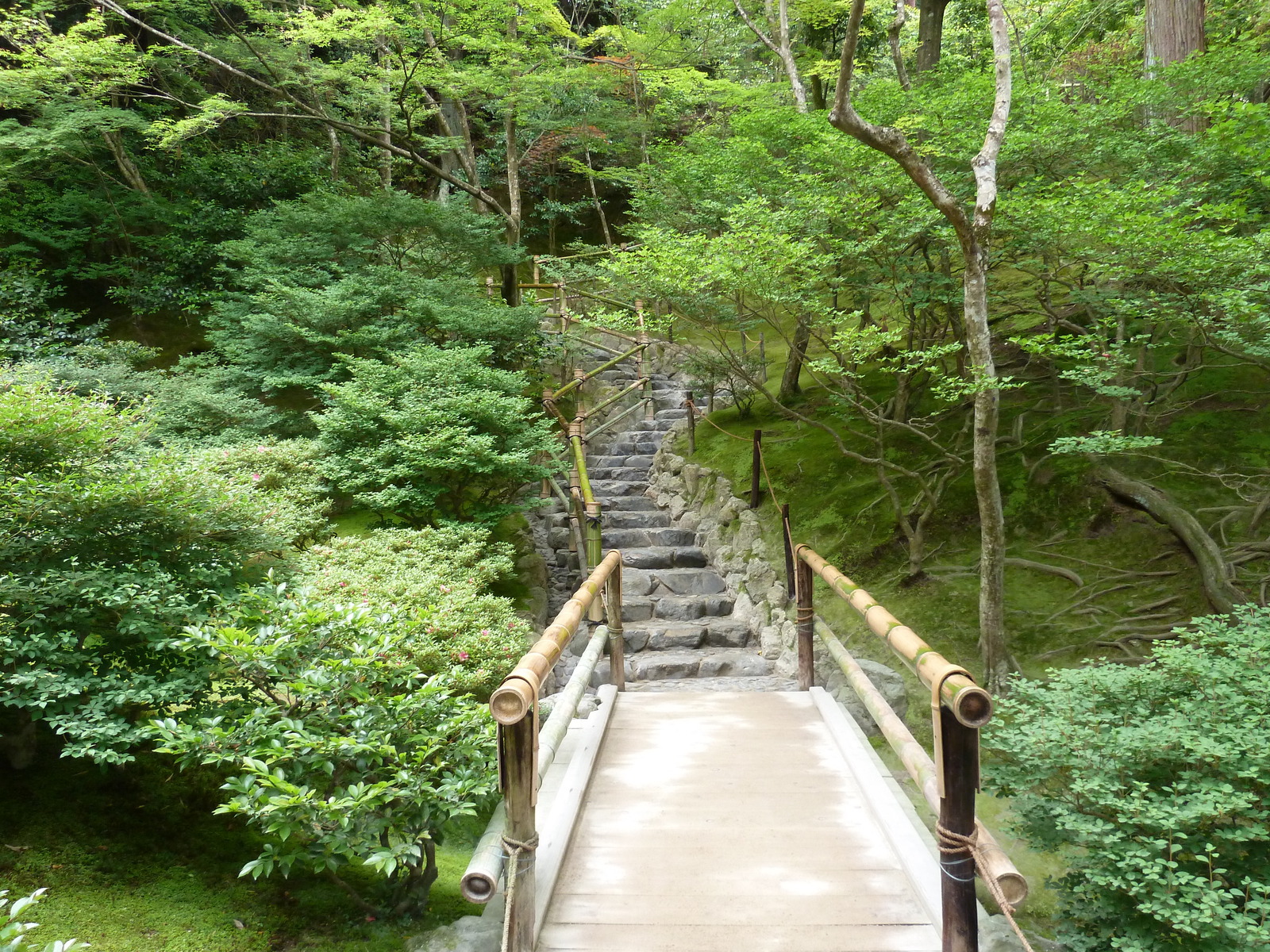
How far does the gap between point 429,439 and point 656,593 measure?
3.16m

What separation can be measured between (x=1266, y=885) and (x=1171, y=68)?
18.1 ft

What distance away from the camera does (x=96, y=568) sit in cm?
274

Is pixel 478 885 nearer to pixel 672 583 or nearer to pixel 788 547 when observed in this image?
pixel 788 547

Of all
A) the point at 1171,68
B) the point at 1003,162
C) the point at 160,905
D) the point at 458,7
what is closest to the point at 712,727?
the point at 160,905

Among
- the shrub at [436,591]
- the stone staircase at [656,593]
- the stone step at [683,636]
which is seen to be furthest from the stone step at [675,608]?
the shrub at [436,591]

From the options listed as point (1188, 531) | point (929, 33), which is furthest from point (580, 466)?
point (929, 33)

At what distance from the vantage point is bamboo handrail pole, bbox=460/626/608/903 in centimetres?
200

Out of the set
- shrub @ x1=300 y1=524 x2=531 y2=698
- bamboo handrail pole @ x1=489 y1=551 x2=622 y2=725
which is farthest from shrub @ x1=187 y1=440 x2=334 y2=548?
bamboo handrail pole @ x1=489 y1=551 x2=622 y2=725

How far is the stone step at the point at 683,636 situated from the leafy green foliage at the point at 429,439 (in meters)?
1.79

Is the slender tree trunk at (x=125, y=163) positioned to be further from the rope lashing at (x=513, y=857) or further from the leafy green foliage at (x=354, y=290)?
the rope lashing at (x=513, y=857)

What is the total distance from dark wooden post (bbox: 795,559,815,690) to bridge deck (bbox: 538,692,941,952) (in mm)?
899

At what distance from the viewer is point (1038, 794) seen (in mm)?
2773

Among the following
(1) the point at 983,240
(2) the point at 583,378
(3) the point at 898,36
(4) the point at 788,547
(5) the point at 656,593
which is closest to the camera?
(1) the point at 983,240

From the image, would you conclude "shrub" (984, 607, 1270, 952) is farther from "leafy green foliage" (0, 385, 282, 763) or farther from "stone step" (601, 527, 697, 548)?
"stone step" (601, 527, 697, 548)
